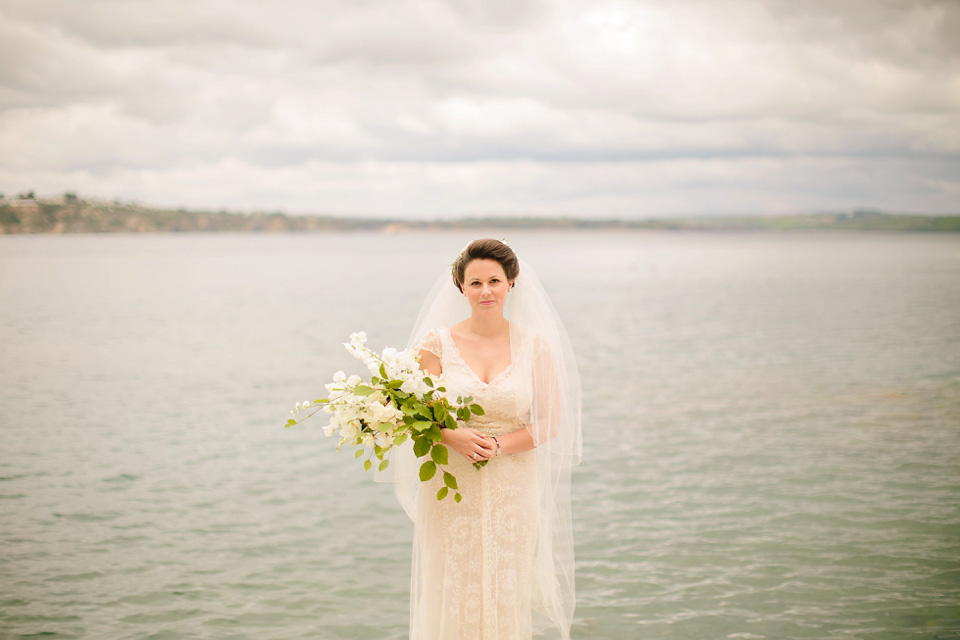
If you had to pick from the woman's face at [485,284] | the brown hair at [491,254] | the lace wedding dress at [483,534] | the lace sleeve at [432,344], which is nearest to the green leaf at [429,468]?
the lace wedding dress at [483,534]

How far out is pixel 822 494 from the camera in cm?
1005

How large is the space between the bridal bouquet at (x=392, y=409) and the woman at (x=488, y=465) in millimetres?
145

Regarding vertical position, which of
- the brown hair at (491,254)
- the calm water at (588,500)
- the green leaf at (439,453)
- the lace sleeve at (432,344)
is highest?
the brown hair at (491,254)

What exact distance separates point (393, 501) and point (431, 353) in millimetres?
6514

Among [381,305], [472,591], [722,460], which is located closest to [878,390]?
[722,460]

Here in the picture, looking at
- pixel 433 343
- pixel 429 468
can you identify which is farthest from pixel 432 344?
pixel 429 468

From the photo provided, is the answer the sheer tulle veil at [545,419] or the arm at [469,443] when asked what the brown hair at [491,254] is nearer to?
the sheer tulle veil at [545,419]

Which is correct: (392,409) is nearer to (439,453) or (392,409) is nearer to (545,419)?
(439,453)

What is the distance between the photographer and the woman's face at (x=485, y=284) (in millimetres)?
4234

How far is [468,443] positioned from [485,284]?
2.97ft

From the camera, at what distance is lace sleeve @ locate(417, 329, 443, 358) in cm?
444

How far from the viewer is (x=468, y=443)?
4.04 metres

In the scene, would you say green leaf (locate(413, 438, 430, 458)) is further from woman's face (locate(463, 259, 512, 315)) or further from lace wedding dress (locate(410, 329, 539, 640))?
woman's face (locate(463, 259, 512, 315))

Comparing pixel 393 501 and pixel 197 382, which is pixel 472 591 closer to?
pixel 393 501
